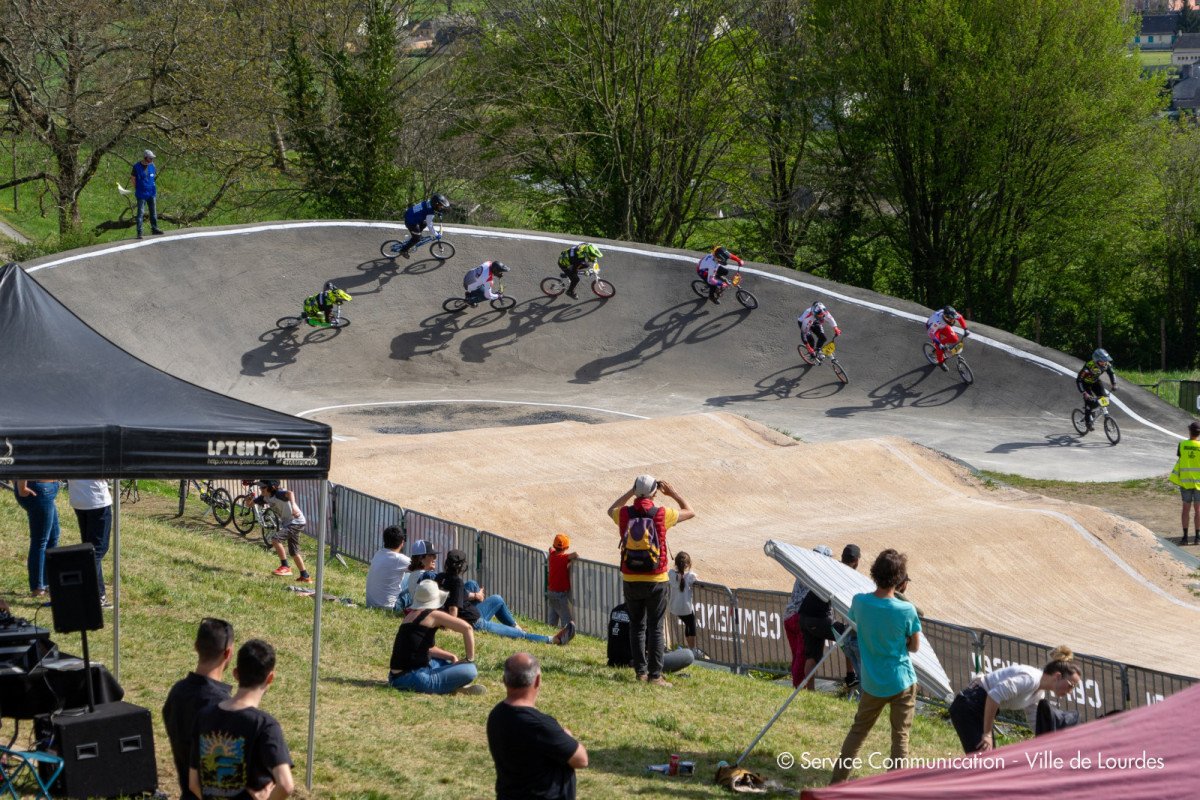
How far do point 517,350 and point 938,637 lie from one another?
71.5ft

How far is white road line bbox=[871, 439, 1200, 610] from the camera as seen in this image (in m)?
17.9

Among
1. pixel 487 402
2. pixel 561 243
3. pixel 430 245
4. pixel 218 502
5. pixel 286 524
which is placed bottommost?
pixel 286 524

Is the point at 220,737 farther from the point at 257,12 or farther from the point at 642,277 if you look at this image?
the point at 257,12

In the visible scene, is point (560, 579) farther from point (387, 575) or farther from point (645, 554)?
point (645, 554)

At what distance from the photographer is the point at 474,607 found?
11.7 m

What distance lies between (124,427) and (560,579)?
7294 millimetres

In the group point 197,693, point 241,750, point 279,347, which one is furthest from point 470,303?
point 241,750

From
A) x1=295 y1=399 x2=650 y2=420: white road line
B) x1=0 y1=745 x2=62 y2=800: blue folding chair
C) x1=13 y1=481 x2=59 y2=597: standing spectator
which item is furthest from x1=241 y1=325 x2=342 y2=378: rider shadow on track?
x1=0 y1=745 x2=62 y2=800: blue folding chair

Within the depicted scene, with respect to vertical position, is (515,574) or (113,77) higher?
(113,77)

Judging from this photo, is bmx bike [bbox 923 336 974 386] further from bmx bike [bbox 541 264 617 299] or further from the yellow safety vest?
the yellow safety vest

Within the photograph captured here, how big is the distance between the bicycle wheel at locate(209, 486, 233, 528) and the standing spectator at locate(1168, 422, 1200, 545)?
16.1m

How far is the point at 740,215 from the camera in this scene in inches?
2114

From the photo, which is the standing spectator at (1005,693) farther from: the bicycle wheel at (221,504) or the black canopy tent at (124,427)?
the bicycle wheel at (221,504)

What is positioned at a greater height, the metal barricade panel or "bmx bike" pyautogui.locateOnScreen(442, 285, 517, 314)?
"bmx bike" pyautogui.locateOnScreen(442, 285, 517, 314)
